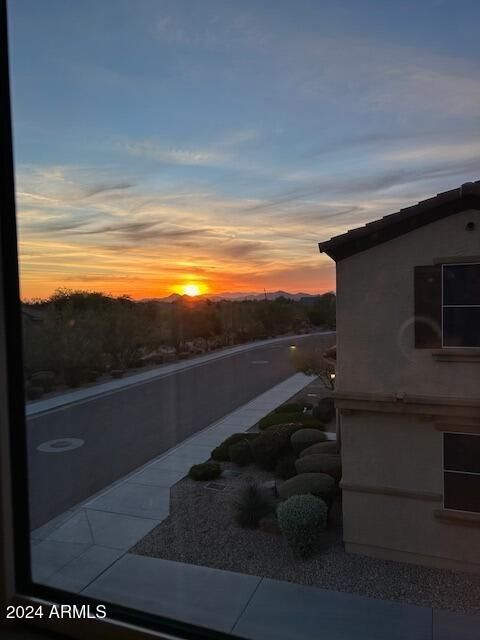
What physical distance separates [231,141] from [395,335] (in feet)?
4.52

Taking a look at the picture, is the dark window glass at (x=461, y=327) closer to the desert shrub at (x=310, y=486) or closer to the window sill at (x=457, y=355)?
the window sill at (x=457, y=355)

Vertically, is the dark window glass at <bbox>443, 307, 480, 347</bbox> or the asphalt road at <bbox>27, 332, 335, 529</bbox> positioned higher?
the dark window glass at <bbox>443, 307, 480, 347</bbox>

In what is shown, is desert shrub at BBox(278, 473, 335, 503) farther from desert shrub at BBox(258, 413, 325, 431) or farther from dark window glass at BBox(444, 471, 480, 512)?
desert shrub at BBox(258, 413, 325, 431)

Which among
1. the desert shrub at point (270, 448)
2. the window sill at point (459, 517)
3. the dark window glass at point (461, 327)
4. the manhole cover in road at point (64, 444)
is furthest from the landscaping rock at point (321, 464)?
the manhole cover in road at point (64, 444)

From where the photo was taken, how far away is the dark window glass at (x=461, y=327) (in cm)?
259

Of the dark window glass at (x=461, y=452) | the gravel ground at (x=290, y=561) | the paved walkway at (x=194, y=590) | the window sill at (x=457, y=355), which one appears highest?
the window sill at (x=457, y=355)

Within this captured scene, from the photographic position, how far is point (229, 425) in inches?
248

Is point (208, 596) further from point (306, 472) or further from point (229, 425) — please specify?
point (229, 425)

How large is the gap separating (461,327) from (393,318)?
1.15ft

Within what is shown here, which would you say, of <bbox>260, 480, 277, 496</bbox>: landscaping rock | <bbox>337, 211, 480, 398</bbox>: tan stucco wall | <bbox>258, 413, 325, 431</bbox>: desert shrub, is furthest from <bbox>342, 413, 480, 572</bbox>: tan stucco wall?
<bbox>258, 413, 325, 431</bbox>: desert shrub

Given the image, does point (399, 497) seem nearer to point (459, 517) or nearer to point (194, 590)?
point (459, 517)

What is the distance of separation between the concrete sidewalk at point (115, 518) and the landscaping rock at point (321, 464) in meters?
1.12

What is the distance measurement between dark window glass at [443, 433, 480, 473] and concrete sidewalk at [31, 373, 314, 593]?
6.49ft

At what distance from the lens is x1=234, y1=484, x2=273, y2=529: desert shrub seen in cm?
Answer: 352
